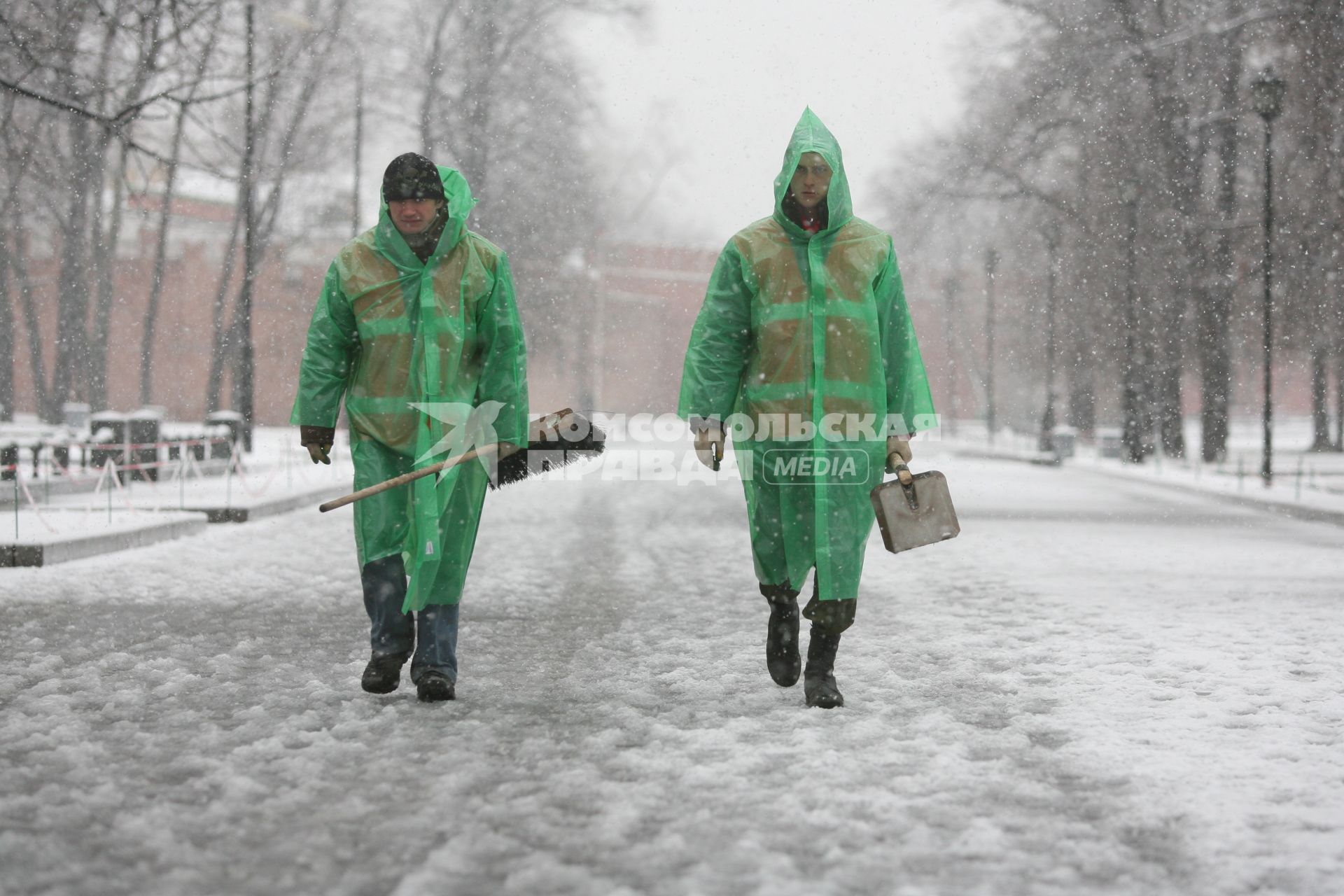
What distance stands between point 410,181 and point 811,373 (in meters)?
1.57

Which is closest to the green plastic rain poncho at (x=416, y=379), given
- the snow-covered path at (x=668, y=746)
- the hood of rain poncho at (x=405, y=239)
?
the hood of rain poncho at (x=405, y=239)

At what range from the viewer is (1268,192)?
831 inches

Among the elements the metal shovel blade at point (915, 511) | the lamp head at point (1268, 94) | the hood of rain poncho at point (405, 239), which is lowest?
the metal shovel blade at point (915, 511)

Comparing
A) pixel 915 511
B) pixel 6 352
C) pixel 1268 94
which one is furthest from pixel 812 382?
pixel 6 352

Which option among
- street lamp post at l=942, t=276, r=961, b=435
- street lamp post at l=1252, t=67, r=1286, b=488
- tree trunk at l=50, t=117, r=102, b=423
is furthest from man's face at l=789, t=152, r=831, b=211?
street lamp post at l=942, t=276, r=961, b=435

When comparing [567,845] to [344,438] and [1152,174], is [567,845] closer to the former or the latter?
[1152,174]

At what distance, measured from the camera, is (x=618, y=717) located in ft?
16.8

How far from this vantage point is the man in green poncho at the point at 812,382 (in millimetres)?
5215

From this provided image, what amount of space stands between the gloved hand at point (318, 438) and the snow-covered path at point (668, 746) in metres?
0.89

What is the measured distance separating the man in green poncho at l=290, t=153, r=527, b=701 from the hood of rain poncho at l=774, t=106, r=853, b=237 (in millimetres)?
1043

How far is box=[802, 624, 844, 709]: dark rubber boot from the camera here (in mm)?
5270

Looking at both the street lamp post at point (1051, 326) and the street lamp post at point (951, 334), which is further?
the street lamp post at point (951, 334)

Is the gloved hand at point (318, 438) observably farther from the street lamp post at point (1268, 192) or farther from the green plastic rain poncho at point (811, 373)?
the street lamp post at point (1268, 192)

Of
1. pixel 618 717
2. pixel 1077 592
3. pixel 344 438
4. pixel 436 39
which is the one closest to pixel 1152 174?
pixel 436 39
